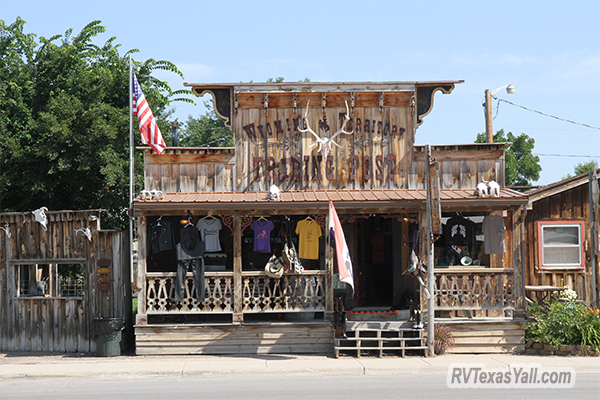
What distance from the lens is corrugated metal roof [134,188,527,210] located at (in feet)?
43.1

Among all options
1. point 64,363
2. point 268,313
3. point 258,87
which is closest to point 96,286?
point 64,363

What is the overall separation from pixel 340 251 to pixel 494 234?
4.15 metres

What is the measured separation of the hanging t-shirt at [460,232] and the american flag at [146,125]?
23.4 feet

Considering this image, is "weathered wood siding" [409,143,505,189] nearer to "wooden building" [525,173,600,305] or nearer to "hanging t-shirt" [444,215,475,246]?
"hanging t-shirt" [444,215,475,246]

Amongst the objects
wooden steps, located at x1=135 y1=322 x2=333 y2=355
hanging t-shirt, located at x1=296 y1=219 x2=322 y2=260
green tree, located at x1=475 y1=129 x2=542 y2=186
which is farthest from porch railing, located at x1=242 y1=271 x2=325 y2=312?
green tree, located at x1=475 y1=129 x2=542 y2=186

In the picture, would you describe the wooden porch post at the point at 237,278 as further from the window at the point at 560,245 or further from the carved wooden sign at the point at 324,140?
the window at the point at 560,245

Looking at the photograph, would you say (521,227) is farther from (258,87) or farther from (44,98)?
(44,98)

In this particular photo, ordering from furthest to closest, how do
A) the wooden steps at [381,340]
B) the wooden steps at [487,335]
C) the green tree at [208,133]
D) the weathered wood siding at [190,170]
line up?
1. the green tree at [208,133]
2. the weathered wood siding at [190,170]
3. the wooden steps at [487,335]
4. the wooden steps at [381,340]

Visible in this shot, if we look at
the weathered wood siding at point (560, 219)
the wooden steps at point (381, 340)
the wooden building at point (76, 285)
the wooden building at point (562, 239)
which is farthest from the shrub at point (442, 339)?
the wooden building at point (76, 285)

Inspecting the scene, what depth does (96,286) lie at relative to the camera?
14.1 m

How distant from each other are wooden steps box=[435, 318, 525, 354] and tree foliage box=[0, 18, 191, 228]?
12.0m

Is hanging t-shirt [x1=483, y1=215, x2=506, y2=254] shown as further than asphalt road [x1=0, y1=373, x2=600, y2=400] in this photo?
Yes

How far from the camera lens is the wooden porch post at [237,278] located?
13.6m

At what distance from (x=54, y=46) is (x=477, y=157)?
16885 millimetres
